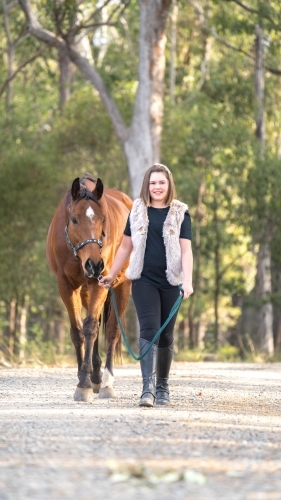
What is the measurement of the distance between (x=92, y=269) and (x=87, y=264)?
3.7 inches

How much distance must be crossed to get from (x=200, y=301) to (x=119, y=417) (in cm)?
2749

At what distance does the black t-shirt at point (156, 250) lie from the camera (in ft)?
32.0

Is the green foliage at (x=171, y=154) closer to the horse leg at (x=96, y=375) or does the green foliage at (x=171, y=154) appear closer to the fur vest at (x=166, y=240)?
the horse leg at (x=96, y=375)

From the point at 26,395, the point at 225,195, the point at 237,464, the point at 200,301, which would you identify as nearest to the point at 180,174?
the point at 225,195

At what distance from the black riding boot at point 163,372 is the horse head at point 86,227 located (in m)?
0.90

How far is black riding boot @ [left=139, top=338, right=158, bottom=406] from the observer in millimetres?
9602

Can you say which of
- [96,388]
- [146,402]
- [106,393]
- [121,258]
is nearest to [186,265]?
[121,258]

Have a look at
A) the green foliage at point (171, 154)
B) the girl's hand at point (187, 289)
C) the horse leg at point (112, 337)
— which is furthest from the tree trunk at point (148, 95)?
the girl's hand at point (187, 289)

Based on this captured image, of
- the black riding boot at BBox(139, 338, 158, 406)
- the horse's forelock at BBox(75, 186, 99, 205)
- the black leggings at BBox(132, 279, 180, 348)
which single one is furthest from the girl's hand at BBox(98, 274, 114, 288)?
the horse's forelock at BBox(75, 186, 99, 205)

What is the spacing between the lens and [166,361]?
33.0 feet

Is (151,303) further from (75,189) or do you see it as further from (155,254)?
(75,189)

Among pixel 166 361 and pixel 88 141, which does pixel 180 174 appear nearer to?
pixel 88 141

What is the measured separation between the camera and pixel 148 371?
381 inches

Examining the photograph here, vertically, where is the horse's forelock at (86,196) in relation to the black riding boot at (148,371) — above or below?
above
